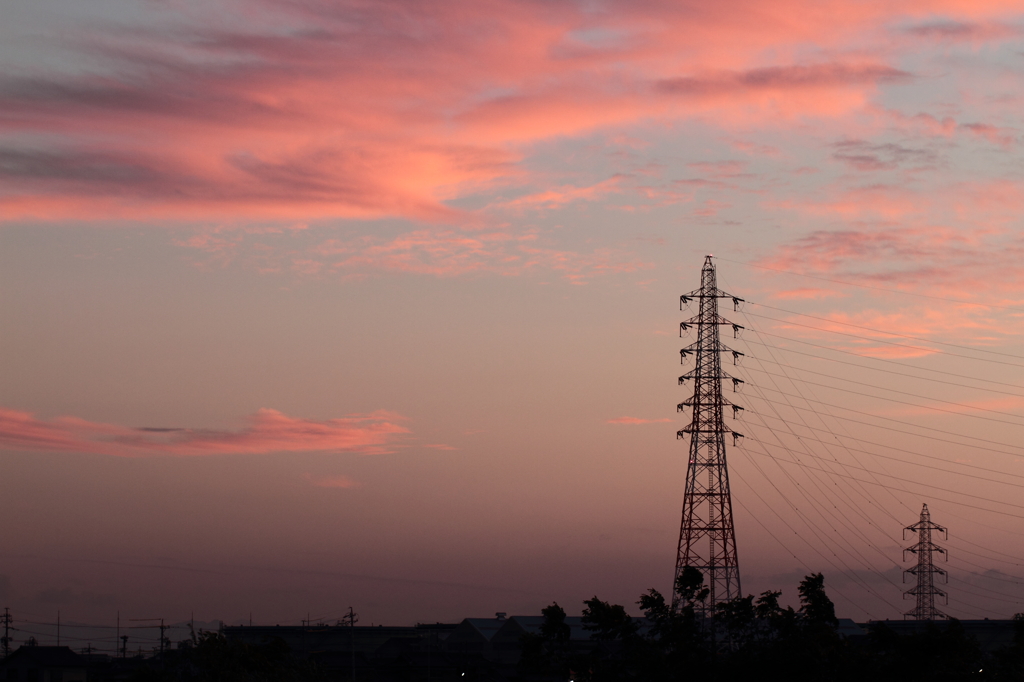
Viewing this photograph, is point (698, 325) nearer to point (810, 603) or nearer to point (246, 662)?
point (810, 603)

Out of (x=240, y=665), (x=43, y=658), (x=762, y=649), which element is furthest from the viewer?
(x=43, y=658)

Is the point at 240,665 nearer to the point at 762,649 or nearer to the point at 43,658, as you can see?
the point at 43,658

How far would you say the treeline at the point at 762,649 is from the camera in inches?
2864

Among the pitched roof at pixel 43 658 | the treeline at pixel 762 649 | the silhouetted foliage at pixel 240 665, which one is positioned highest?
the treeline at pixel 762 649

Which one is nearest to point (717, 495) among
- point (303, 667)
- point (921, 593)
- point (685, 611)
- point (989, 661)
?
point (685, 611)

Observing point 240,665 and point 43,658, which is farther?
point 43,658

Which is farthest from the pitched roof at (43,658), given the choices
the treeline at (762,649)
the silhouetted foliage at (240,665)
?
the treeline at (762,649)

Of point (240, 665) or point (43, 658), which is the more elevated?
point (240, 665)

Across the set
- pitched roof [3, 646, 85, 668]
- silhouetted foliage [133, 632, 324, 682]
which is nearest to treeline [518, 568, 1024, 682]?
silhouetted foliage [133, 632, 324, 682]

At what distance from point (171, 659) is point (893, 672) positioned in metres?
98.0

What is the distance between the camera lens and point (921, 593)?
155 meters

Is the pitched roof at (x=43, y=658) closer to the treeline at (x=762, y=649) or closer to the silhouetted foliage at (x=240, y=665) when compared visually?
the silhouetted foliage at (x=240, y=665)

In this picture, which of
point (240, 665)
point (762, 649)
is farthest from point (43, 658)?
point (762, 649)

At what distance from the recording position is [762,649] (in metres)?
77.6
